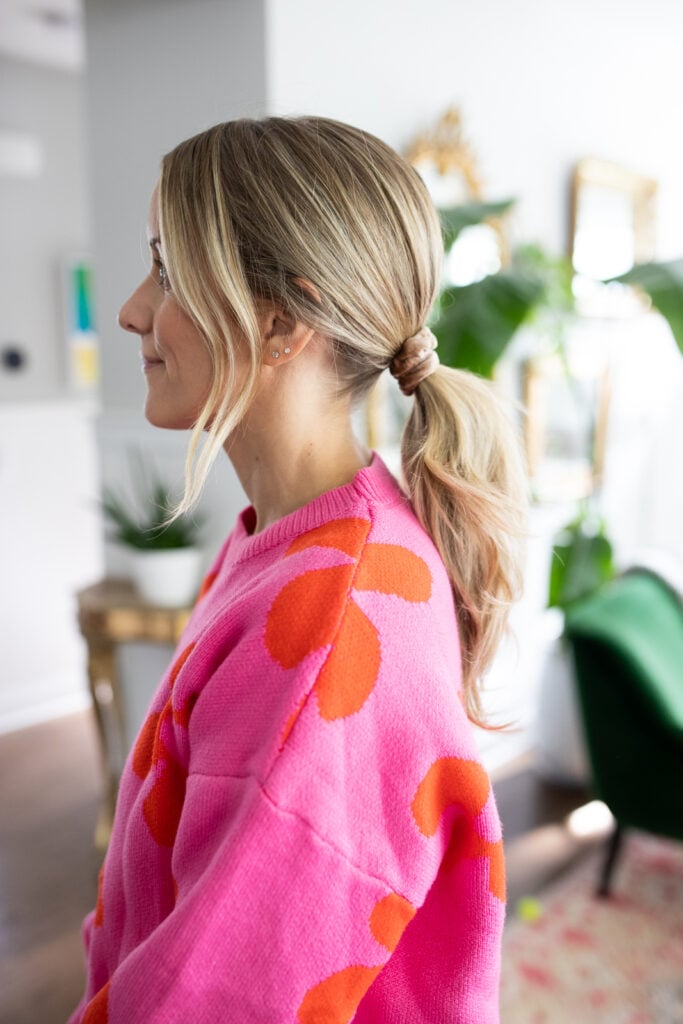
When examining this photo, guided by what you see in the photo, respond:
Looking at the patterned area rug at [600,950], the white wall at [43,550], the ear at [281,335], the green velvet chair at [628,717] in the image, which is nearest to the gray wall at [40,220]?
the white wall at [43,550]

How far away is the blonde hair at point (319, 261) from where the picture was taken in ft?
2.49

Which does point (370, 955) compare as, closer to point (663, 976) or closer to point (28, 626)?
point (663, 976)

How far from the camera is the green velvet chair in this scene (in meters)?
1.96

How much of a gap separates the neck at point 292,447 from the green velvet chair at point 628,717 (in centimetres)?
126

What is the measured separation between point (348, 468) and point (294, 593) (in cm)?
23

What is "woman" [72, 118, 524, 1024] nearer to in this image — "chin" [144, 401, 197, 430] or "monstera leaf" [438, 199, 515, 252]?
"chin" [144, 401, 197, 430]

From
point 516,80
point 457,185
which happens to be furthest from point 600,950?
point 516,80

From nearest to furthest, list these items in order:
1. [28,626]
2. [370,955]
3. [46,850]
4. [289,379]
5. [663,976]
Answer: [370,955], [289,379], [663,976], [46,850], [28,626]

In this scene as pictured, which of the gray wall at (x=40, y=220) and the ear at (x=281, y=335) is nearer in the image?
the ear at (x=281, y=335)

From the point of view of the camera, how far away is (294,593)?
0.70 m

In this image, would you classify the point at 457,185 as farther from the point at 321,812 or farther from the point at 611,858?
the point at 321,812

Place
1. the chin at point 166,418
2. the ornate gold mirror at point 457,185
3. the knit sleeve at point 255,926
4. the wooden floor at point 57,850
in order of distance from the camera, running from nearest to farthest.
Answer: the knit sleeve at point 255,926, the chin at point 166,418, the wooden floor at point 57,850, the ornate gold mirror at point 457,185

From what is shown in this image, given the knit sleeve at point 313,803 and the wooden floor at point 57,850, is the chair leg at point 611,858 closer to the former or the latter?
the wooden floor at point 57,850

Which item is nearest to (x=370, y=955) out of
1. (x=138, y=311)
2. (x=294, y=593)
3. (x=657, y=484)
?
(x=294, y=593)
